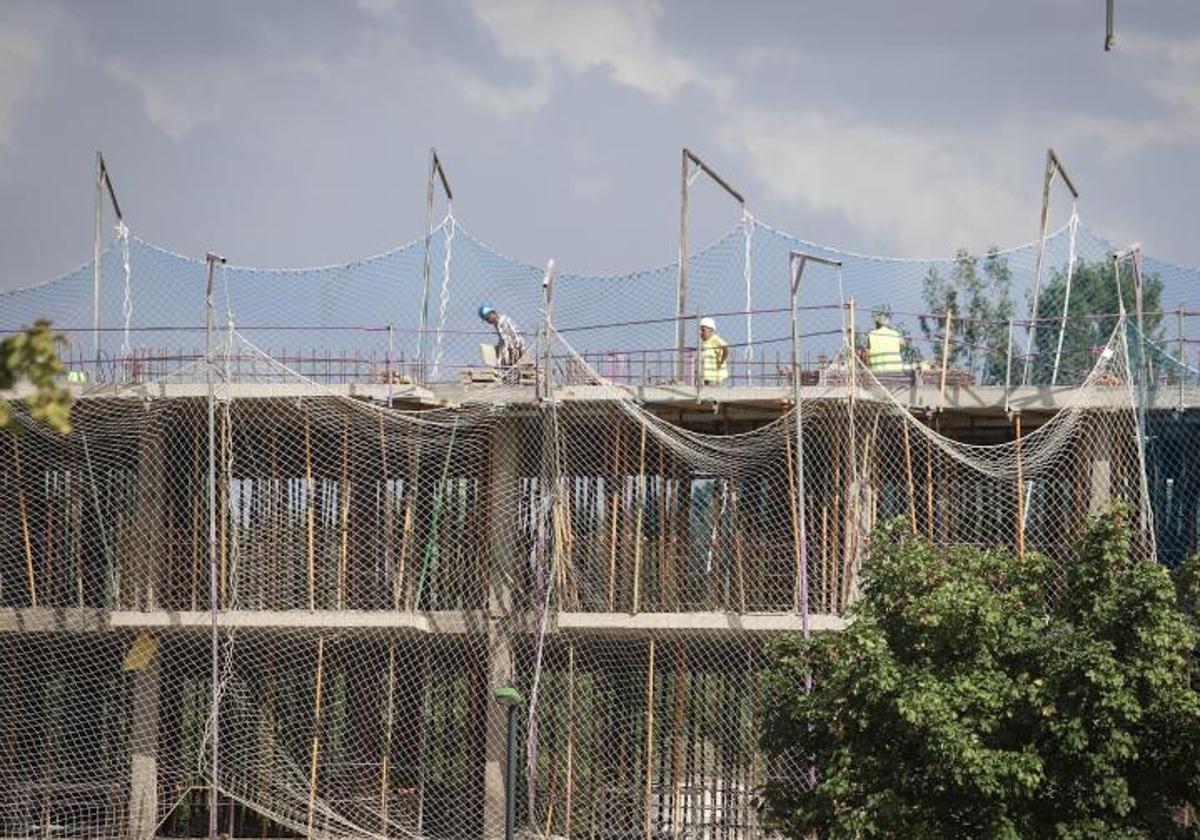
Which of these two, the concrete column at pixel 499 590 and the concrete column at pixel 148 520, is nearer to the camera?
the concrete column at pixel 499 590

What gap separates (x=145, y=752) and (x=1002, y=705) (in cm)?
1362

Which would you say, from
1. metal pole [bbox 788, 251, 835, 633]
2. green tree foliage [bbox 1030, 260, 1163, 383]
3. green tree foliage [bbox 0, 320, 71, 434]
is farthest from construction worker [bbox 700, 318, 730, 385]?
green tree foliage [bbox 0, 320, 71, 434]

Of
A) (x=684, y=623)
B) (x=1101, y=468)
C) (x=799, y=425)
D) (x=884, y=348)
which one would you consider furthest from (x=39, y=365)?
(x=884, y=348)

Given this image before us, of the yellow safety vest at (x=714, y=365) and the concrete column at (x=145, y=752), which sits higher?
the yellow safety vest at (x=714, y=365)

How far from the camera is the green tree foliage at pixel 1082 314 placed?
3171 cm

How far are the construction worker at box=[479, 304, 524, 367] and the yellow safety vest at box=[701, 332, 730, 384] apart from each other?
2440 millimetres

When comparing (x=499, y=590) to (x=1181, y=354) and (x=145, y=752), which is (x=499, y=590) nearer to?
(x=145, y=752)

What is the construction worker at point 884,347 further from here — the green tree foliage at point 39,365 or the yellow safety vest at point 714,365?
the green tree foliage at point 39,365

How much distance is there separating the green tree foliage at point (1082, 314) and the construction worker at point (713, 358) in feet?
12.7

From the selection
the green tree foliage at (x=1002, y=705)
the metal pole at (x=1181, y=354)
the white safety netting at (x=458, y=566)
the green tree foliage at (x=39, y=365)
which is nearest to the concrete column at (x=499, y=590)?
the white safety netting at (x=458, y=566)

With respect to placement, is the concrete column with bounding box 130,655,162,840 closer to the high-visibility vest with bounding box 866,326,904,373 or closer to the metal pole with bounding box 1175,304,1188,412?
the high-visibility vest with bounding box 866,326,904,373

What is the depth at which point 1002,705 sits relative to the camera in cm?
2183

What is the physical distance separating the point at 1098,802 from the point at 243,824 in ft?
49.3

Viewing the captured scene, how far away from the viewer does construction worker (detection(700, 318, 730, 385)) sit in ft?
100
